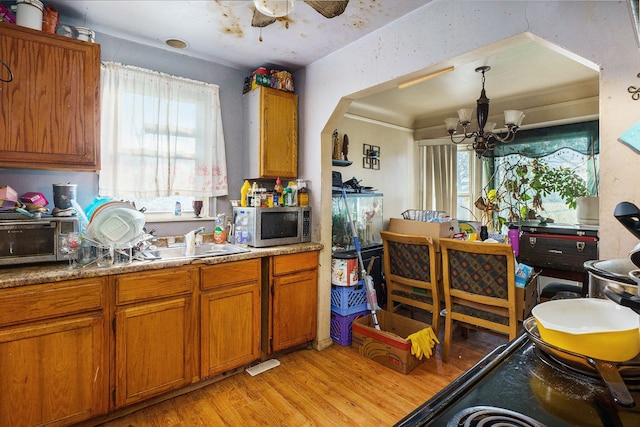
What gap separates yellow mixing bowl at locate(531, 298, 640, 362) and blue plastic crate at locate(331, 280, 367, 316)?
6.95 ft

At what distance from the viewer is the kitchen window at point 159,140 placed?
95.2 inches

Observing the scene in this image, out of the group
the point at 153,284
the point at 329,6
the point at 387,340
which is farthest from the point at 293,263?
the point at 329,6

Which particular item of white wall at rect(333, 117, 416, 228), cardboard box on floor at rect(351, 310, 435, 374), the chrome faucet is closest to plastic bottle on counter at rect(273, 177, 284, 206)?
the chrome faucet

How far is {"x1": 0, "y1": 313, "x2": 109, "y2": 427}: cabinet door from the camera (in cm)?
162

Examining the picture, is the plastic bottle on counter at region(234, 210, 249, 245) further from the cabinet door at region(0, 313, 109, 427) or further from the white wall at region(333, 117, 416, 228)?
the white wall at region(333, 117, 416, 228)

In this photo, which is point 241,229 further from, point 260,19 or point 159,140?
point 260,19

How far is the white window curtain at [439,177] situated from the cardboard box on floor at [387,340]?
252 cm

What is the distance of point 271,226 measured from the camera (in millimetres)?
2691

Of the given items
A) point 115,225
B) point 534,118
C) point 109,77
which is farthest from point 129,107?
point 534,118

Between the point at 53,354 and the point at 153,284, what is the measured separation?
556mm

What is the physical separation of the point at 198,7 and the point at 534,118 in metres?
3.79

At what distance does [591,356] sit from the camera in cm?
67

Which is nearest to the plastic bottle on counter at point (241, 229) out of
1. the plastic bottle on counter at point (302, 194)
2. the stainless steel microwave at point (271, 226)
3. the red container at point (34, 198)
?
the stainless steel microwave at point (271, 226)

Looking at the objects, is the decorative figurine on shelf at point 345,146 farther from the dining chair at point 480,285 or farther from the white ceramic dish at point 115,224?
the white ceramic dish at point 115,224
